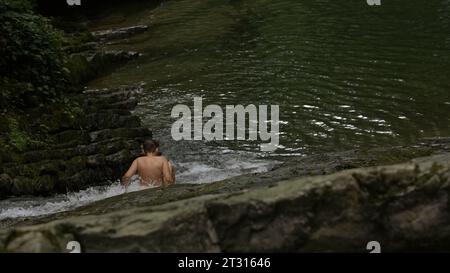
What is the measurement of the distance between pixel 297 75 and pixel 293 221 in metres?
14.0

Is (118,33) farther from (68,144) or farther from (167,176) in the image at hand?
(167,176)

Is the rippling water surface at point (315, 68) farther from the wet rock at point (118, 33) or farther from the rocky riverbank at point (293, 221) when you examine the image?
the rocky riverbank at point (293, 221)

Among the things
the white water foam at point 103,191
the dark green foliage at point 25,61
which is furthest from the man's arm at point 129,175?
the dark green foliage at point 25,61

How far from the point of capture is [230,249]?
14.0 feet

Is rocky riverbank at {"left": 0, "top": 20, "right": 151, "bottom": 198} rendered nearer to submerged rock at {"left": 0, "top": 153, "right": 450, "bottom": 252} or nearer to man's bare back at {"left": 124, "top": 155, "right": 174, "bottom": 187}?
man's bare back at {"left": 124, "top": 155, "right": 174, "bottom": 187}

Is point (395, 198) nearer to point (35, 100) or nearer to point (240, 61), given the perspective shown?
point (35, 100)

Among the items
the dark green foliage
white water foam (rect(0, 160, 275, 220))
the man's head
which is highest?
the dark green foliage

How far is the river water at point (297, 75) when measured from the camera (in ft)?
42.0

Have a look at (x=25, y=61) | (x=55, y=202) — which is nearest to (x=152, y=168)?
(x=55, y=202)

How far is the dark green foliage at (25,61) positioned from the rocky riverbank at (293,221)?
9.59 m

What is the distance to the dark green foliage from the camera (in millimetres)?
13430

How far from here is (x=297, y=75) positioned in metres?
17.9

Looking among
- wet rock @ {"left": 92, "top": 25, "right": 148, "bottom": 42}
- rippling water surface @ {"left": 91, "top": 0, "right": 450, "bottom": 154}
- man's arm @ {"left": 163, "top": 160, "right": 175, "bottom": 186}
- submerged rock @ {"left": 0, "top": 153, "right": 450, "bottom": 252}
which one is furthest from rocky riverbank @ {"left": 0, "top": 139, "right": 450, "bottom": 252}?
wet rock @ {"left": 92, "top": 25, "right": 148, "bottom": 42}

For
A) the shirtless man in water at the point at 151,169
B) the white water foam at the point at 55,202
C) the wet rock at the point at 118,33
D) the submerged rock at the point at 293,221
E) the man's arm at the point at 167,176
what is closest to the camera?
the submerged rock at the point at 293,221
